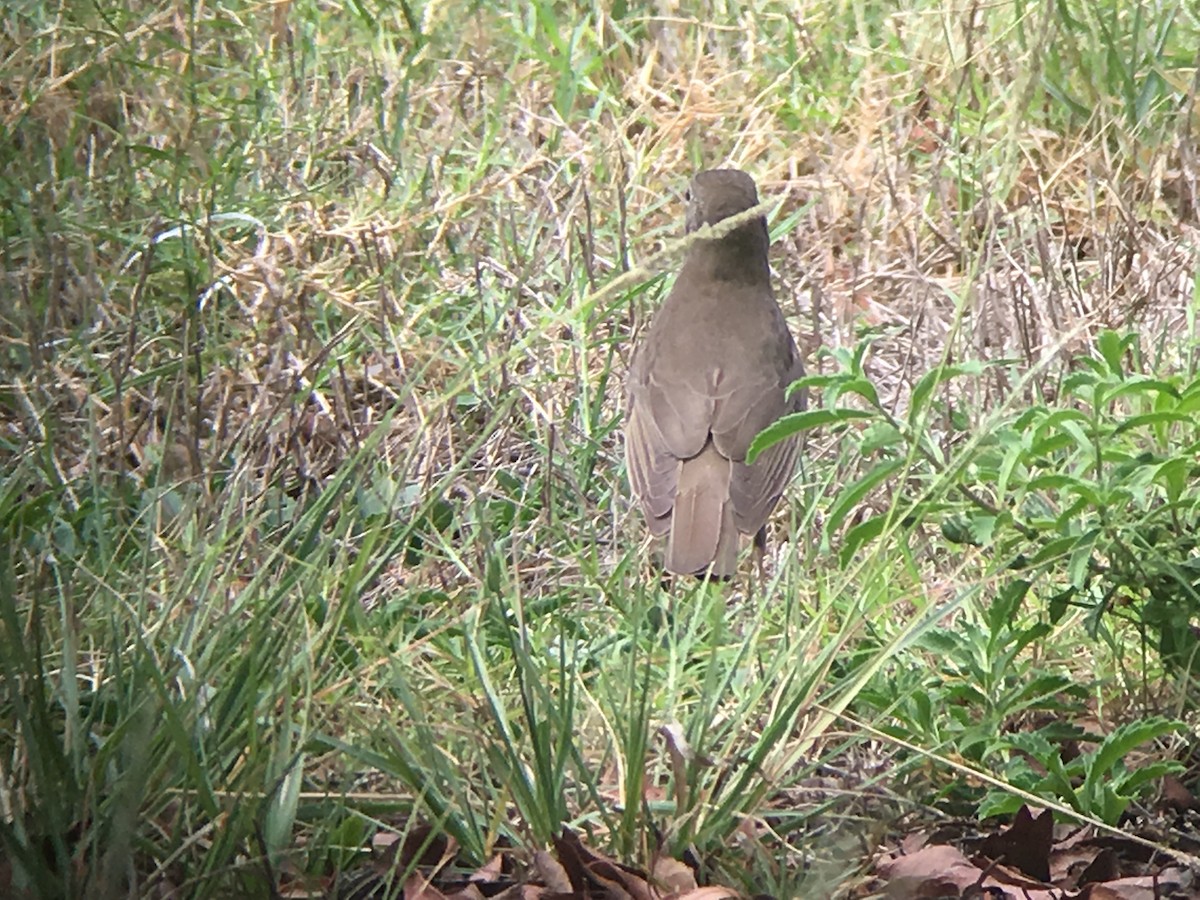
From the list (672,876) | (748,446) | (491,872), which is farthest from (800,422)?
(748,446)

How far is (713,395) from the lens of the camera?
5.62 metres

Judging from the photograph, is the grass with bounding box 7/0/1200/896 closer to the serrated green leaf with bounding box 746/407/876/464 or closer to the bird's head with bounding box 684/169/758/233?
the serrated green leaf with bounding box 746/407/876/464

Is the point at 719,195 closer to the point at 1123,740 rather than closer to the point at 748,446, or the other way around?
the point at 748,446

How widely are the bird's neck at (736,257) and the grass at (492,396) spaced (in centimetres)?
20

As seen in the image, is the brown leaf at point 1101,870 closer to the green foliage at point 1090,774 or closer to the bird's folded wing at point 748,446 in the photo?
the green foliage at point 1090,774

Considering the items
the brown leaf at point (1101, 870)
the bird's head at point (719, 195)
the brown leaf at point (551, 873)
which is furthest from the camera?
the bird's head at point (719, 195)

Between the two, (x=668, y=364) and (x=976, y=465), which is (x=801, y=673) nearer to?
(x=976, y=465)

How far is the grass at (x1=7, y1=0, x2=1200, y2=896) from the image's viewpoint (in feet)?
10.9

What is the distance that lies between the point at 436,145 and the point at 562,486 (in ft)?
5.50

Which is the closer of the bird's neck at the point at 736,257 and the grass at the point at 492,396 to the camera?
the grass at the point at 492,396

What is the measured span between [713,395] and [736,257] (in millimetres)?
525

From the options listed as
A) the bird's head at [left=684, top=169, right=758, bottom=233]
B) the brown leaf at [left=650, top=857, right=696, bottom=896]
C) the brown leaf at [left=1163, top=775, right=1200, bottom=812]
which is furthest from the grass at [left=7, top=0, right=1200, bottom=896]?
the bird's head at [left=684, top=169, right=758, bottom=233]

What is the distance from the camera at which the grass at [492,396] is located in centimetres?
332

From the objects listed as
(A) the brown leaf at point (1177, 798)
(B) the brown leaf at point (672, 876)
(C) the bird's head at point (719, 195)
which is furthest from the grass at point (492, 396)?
(C) the bird's head at point (719, 195)
